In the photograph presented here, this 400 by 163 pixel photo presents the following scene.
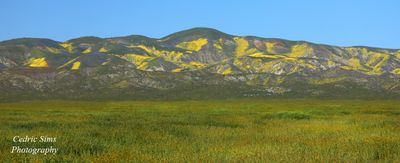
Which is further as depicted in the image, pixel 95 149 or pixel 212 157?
pixel 95 149

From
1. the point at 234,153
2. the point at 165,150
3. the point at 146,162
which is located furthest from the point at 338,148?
the point at 146,162

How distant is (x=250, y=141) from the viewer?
23.7m

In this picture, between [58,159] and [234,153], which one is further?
[234,153]

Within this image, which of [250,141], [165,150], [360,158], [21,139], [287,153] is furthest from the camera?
[250,141]

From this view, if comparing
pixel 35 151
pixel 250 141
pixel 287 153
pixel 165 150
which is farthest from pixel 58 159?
pixel 250 141

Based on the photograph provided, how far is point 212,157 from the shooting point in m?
17.6

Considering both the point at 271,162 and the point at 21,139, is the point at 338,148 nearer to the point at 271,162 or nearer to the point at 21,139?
the point at 271,162

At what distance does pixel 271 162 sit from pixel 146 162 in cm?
416

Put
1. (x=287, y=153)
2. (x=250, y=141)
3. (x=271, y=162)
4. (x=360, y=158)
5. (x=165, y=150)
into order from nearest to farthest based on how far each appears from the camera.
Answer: (x=271, y=162)
(x=360, y=158)
(x=287, y=153)
(x=165, y=150)
(x=250, y=141)

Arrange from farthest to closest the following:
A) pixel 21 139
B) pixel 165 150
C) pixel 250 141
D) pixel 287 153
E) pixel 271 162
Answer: pixel 250 141, pixel 21 139, pixel 165 150, pixel 287 153, pixel 271 162

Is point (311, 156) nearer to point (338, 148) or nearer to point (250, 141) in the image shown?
point (338, 148)

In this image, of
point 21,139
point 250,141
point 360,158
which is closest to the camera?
point 360,158

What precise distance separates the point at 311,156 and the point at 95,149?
28.4 ft

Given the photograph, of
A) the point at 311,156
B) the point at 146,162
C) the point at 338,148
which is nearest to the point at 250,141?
the point at 338,148
